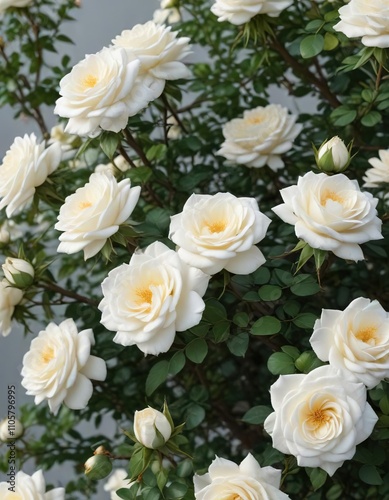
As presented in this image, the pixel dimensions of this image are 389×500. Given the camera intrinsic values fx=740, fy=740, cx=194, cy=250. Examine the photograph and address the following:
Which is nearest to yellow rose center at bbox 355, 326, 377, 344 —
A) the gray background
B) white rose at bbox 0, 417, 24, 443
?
white rose at bbox 0, 417, 24, 443

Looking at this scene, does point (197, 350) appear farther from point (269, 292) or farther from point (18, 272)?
point (18, 272)

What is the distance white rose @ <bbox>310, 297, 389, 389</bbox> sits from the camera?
24.3 inches

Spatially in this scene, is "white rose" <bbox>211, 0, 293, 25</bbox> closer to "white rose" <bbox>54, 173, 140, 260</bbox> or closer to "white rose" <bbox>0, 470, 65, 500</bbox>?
"white rose" <bbox>54, 173, 140, 260</bbox>

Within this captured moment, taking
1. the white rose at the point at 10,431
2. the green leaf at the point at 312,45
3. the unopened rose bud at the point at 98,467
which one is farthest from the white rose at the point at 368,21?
the white rose at the point at 10,431

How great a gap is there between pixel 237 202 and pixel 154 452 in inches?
9.4

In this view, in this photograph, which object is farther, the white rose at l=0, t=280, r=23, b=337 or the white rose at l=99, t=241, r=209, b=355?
the white rose at l=0, t=280, r=23, b=337

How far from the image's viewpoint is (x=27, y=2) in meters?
1.00

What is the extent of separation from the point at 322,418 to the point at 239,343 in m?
0.12

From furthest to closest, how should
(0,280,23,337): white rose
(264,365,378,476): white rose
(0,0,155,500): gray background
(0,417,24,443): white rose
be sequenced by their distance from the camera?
1. (0,0,155,500): gray background
2. (0,417,24,443): white rose
3. (0,280,23,337): white rose
4. (264,365,378,476): white rose

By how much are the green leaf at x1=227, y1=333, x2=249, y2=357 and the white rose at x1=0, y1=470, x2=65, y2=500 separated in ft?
0.75

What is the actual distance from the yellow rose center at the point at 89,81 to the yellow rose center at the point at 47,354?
275 mm

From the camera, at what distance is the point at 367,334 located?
25.4 inches

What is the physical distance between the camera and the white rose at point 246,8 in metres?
0.83

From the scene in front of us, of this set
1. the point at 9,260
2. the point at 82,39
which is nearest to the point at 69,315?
the point at 9,260
